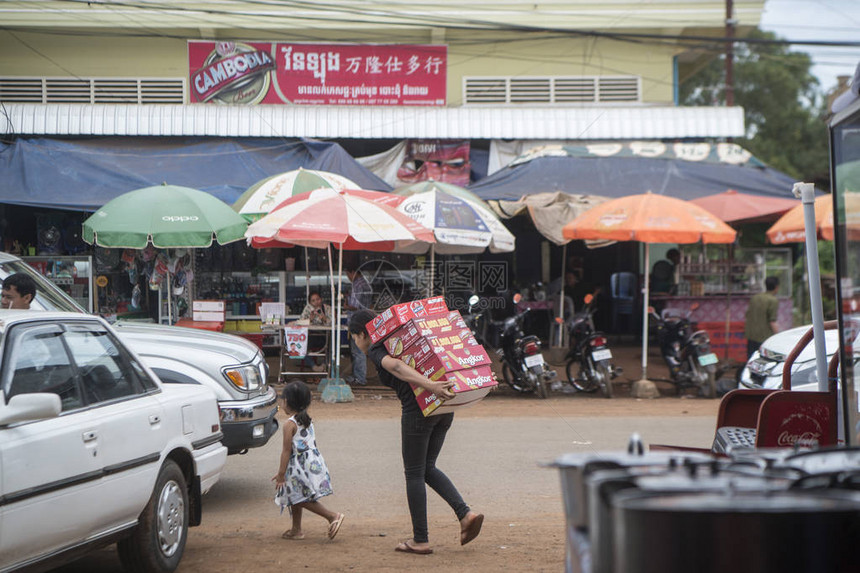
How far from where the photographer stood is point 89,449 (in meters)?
4.52

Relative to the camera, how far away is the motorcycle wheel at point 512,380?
13508 millimetres

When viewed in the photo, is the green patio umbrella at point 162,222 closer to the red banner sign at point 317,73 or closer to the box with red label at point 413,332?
the red banner sign at point 317,73

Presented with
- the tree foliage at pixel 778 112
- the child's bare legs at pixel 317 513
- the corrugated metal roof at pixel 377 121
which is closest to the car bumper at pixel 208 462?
the child's bare legs at pixel 317 513

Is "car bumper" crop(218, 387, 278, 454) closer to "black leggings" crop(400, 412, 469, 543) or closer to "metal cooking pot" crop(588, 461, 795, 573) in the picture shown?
"black leggings" crop(400, 412, 469, 543)

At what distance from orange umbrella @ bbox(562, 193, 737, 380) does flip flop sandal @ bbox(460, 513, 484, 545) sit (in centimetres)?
794

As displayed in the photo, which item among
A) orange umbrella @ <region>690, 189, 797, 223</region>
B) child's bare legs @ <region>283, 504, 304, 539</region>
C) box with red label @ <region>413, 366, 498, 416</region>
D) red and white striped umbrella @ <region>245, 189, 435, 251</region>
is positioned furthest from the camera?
orange umbrella @ <region>690, 189, 797, 223</region>

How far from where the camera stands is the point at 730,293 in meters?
16.7

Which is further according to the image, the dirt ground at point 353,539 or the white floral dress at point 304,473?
the white floral dress at point 304,473

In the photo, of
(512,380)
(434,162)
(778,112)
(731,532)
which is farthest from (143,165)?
(778,112)

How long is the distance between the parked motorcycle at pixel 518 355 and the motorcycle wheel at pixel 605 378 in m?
0.75

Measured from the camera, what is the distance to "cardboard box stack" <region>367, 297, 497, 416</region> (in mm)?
5656

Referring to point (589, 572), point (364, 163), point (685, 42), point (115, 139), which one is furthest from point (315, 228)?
point (685, 42)

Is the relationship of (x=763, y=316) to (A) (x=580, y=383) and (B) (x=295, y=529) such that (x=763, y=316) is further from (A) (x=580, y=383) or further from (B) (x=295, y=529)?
(B) (x=295, y=529)

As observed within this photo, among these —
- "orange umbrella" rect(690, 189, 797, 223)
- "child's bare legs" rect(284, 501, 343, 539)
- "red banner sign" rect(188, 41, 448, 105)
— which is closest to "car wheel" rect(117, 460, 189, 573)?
"child's bare legs" rect(284, 501, 343, 539)
